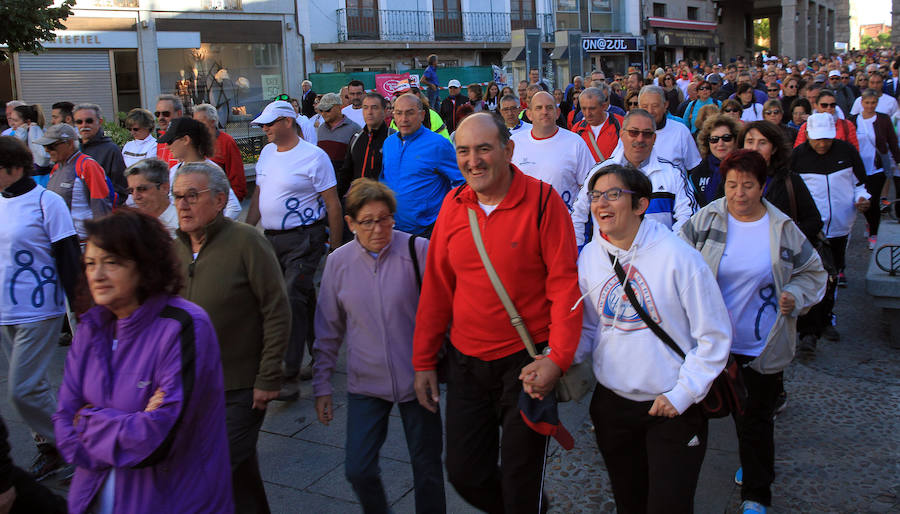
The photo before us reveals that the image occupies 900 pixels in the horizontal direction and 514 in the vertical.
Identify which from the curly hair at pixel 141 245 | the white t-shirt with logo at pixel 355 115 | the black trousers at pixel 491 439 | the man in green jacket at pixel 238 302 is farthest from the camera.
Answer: the white t-shirt with logo at pixel 355 115

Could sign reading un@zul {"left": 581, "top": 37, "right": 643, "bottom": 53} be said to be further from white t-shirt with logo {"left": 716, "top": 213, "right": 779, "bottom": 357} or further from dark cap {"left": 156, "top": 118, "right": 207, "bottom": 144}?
white t-shirt with logo {"left": 716, "top": 213, "right": 779, "bottom": 357}

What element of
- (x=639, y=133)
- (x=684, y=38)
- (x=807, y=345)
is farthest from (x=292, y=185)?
(x=684, y=38)

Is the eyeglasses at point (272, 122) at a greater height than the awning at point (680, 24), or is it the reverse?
the awning at point (680, 24)

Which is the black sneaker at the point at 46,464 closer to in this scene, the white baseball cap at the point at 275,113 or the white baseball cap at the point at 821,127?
the white baseball cap at the point at 275,113

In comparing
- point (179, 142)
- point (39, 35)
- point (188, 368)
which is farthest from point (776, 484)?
point (39, 35)

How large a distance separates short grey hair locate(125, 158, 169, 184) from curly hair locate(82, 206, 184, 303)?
1.64m

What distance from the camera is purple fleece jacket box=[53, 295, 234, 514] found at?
7.93 ft

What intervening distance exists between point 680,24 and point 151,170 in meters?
43.1

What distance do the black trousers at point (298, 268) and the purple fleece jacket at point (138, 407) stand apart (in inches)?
119

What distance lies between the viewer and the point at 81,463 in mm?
2459

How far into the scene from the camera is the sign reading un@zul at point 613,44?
37.4 m

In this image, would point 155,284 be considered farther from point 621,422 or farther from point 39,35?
point 39,35

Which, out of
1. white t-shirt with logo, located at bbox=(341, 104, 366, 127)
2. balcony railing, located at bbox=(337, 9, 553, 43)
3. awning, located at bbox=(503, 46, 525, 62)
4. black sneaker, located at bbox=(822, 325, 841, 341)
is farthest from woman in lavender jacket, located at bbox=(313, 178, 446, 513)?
balcony railing, located at bbox=(337, 9, 553, 43)

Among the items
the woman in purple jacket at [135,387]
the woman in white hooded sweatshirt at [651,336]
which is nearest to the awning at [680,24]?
the woman in white hooded sweatshirt at [651,336]
